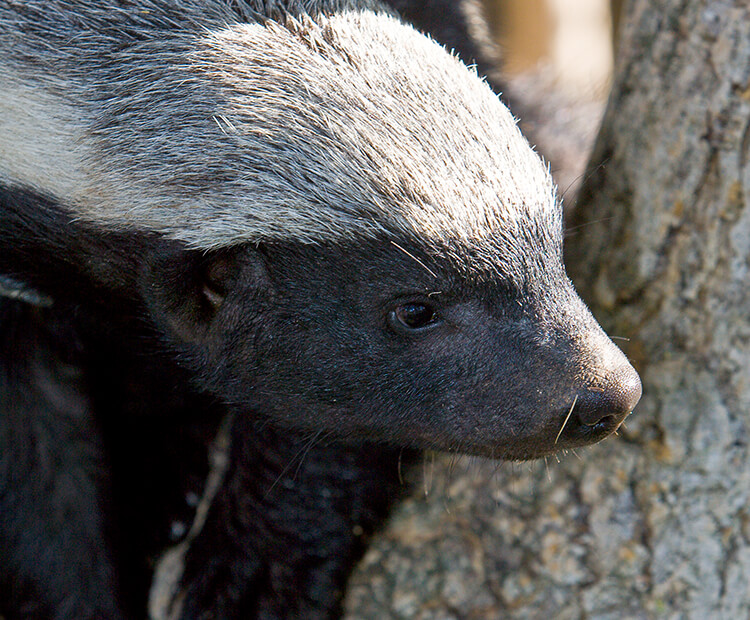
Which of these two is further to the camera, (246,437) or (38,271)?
(246,437)

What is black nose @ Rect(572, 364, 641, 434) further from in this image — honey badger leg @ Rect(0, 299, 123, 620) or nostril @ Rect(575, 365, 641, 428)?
honey badger leg @ Rect(0, 299, 123, 620)

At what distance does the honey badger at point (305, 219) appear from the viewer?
2371 mm

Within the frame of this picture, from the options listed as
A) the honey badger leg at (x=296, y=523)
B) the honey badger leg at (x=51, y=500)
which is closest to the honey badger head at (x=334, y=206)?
the honey badger leg at (x=296, y=523)

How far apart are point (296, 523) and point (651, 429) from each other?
4.49 ft

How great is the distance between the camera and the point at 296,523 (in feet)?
12.0

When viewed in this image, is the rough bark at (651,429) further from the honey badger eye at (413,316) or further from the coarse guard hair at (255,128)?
the honey badger eye at (413,316)

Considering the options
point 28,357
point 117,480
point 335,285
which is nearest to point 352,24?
point 335,285

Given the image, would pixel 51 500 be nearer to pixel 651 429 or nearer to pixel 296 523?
pixel 296 523

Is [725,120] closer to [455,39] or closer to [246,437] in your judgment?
[455,39]

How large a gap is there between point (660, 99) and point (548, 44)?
409 cm

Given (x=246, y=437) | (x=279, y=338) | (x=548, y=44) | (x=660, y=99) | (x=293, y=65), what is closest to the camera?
(x=293, y=65)

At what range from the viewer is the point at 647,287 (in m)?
3.35

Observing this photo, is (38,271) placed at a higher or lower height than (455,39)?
lower

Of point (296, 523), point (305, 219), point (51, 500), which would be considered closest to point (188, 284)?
point (305, 219)
